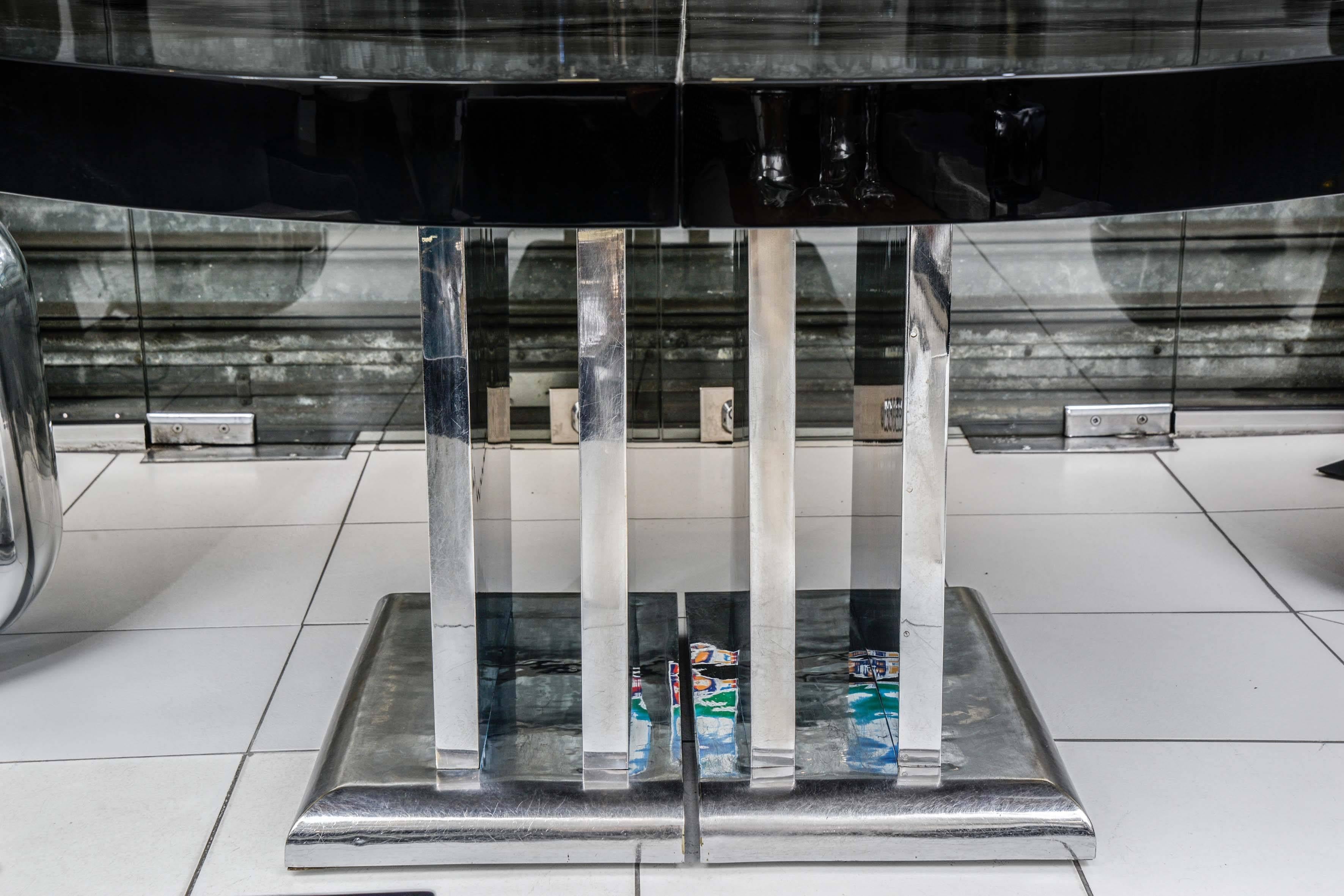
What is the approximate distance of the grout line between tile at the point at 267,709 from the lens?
1.22 metres

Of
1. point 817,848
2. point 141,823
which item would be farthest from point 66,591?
point 817,848

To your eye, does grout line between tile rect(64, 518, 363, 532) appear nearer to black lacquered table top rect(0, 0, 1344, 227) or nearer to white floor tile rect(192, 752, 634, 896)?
white floor tile rect(192, 752, 634, 896)

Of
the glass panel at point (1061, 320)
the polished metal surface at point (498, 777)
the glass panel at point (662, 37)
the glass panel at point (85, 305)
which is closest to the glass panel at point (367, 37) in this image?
the glass panel at point (662, 37)

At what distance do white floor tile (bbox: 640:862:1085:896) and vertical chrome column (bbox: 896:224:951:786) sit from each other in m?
0.09

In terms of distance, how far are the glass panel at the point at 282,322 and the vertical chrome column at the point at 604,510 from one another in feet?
4.74

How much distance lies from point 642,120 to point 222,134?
0.26m

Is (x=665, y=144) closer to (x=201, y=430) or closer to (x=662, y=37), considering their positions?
(x=662, y=37)

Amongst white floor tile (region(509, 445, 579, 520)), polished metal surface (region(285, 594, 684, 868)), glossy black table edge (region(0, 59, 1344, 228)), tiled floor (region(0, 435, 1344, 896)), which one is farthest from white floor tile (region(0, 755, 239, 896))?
white floor tile (region(509, 445, 579, 520))

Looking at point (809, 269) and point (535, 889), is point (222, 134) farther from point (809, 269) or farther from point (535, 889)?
point (809, 269)

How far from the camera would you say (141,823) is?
4.22 feet

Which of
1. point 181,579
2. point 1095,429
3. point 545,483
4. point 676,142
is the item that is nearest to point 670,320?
point 545,483

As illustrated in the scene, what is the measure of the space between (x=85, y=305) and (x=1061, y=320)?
1958 millimetres

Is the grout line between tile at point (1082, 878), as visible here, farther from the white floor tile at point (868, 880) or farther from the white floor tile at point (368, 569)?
the white floor tile at point (368, 569)

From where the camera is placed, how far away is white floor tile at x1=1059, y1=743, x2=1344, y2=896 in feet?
3.87
